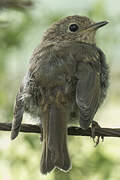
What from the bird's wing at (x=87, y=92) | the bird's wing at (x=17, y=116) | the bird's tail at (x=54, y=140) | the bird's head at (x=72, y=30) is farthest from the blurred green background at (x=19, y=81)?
the bird's wing at (x=87, y=92)

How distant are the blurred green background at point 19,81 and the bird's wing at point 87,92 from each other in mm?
629

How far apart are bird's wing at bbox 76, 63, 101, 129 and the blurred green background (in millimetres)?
629

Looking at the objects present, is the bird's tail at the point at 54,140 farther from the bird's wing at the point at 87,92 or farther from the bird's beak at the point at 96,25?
the bird's beak at the point at 96,25

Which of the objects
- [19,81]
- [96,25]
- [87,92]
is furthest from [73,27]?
[87,92]

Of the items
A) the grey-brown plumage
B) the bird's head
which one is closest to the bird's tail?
the grey-brown plumage

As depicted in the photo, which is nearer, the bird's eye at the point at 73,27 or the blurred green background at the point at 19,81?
the blurred green background at the point at 19,81

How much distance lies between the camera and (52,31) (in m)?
6.40

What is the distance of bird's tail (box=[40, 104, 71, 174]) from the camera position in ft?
14.5

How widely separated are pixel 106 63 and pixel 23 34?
1026 millimetres

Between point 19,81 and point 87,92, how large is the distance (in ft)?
5.57

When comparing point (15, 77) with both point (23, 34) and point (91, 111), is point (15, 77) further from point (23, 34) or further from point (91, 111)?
point (91, 111)

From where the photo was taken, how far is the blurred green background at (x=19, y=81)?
516 centimetres

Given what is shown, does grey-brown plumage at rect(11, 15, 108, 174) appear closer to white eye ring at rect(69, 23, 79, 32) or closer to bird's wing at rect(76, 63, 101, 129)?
bird's wing at rect(76, 63, 101, 129)

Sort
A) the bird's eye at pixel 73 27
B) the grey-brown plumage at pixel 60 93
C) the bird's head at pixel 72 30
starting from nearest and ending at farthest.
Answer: the grey-brown plumage at pixel 60 93 → the bird's head at pixel 72 30 → the bird's eye at pixel 73 27
